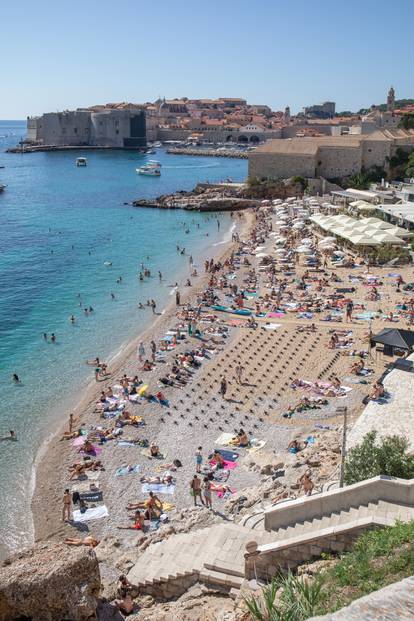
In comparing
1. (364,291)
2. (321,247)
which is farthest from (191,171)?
(364,291)

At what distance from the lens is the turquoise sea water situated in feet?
51.5

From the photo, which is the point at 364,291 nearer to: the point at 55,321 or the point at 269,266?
the point at 269,266

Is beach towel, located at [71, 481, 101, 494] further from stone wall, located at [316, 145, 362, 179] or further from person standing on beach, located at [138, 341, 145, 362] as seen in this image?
stone wall, located at [316, 145, 362, 179]

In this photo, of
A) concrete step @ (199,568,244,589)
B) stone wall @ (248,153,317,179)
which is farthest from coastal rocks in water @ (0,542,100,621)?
stone wall @ (248,153,317,179)

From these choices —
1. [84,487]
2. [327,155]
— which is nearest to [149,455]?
[84,487]

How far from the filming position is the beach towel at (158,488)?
40.6 feet

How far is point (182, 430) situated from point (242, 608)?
25.3 feet

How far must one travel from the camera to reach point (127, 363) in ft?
64.0

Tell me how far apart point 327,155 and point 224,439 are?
133 feet

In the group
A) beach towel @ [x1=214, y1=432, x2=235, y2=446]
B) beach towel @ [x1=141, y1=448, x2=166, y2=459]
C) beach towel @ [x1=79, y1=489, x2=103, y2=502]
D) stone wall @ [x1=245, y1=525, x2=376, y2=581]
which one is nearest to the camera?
stone wall @ [x1=245, y1=525, x2=376, y2=581]

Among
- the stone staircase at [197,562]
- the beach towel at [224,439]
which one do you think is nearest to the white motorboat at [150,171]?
the beach towel at [224,439]

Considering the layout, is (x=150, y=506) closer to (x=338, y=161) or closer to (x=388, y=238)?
(x=388, y=238)

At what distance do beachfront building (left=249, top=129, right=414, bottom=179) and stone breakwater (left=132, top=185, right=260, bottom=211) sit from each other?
324 centimetres

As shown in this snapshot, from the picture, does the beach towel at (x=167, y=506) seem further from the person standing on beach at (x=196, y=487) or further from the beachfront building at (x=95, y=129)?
the beachfront building at (x=95, y=129)
